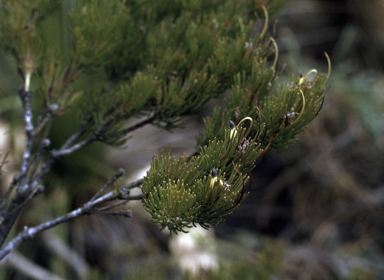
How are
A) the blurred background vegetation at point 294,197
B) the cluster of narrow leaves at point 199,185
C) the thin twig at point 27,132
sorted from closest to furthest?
the cluster of narrow leaves at point 199,185 < the thin twig at point 27,132 < the blurred background vegetation at point 294,197

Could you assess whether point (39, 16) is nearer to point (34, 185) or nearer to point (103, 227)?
point (34, 185)

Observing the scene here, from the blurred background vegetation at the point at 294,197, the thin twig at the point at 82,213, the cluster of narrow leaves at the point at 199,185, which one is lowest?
the blurred background vegetation at the point at 294,197

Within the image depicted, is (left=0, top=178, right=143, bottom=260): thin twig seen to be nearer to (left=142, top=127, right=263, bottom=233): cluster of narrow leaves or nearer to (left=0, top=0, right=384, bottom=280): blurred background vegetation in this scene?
(left=142, top=127, right=263, bottom=233): cluster of narrow leaves

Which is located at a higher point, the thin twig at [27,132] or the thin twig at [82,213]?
the thin twig at [27,132]

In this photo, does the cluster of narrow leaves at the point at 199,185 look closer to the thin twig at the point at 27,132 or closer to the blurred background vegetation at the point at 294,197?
the thin twig at the point at 27,132

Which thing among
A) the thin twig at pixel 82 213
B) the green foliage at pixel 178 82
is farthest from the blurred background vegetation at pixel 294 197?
the green foliage at pixel 178 82

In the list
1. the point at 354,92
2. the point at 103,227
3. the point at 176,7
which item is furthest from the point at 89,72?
the point at 354,92

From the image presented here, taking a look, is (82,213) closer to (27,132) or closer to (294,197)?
(27,132)

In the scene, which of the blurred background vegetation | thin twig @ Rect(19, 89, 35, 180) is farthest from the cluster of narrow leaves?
the blurred background vegetation
